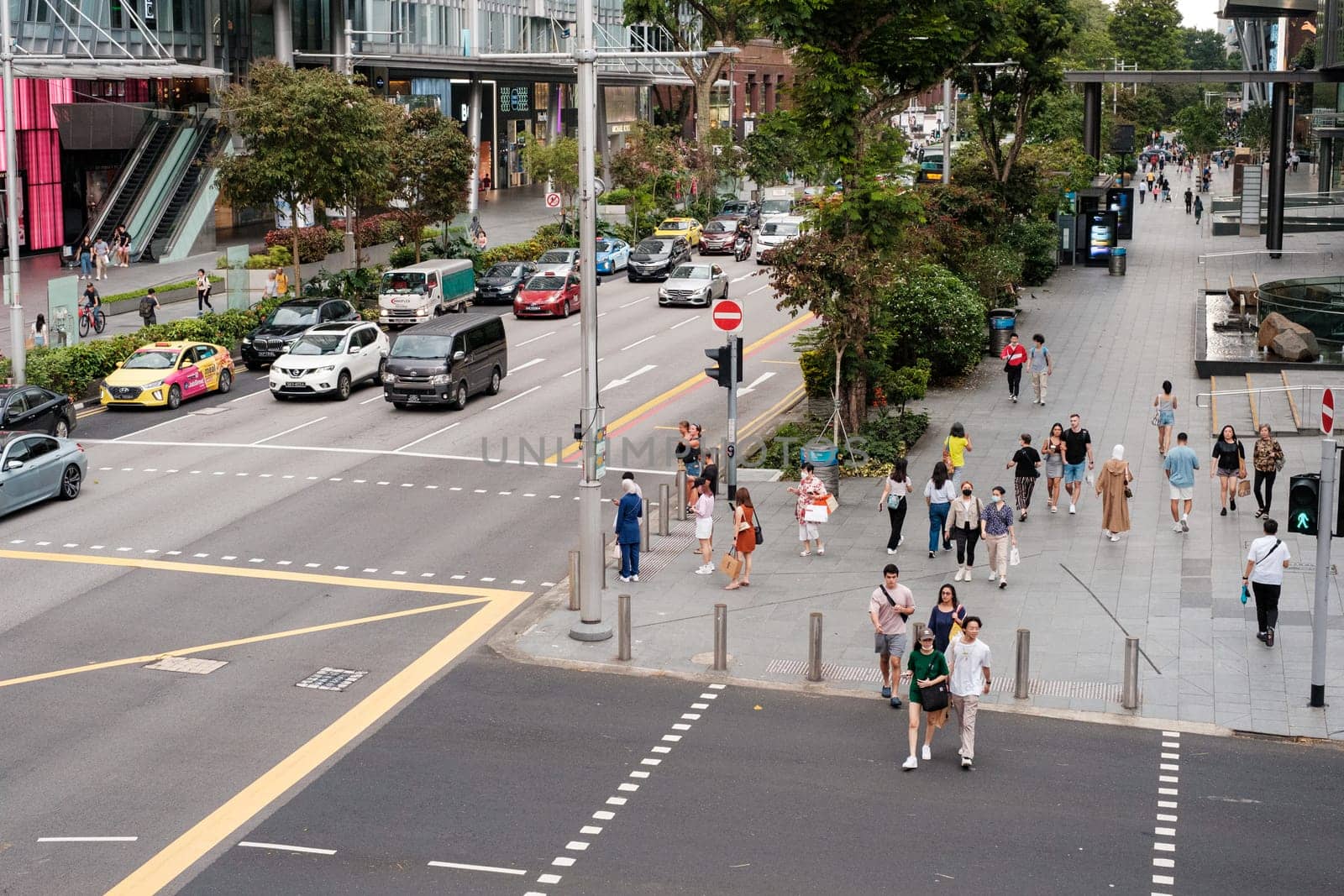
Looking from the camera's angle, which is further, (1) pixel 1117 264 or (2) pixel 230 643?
(1) pixel 1117 264

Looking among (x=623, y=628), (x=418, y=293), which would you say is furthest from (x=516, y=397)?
(x=623, y=628)

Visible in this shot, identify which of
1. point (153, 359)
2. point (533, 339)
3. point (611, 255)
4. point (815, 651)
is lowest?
point (815, 651)

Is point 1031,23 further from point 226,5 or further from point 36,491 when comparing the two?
point 36,491

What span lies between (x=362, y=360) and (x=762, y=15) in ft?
47.2

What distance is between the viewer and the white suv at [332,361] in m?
37.8

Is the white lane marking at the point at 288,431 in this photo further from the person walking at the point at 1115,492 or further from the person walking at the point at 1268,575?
the person walking at the point at 1268,575

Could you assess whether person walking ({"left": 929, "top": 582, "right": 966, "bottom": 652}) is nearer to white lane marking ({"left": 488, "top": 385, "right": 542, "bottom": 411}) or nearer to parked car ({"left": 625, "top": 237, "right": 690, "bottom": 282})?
white lane marking ({"left": 488, "top": 385, "right": 542, "bottom": 411})

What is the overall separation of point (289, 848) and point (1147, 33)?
5835 inches

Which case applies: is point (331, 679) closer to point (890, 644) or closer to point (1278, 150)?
point (890, 644)

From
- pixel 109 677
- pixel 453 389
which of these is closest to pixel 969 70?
pixel 453 389

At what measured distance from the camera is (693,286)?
54188mm

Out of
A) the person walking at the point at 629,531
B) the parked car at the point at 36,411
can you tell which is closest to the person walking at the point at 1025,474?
the person walking at the point at 629,531

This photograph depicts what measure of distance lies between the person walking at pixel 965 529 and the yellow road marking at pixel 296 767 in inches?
245

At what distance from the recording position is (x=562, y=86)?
111938 mm
